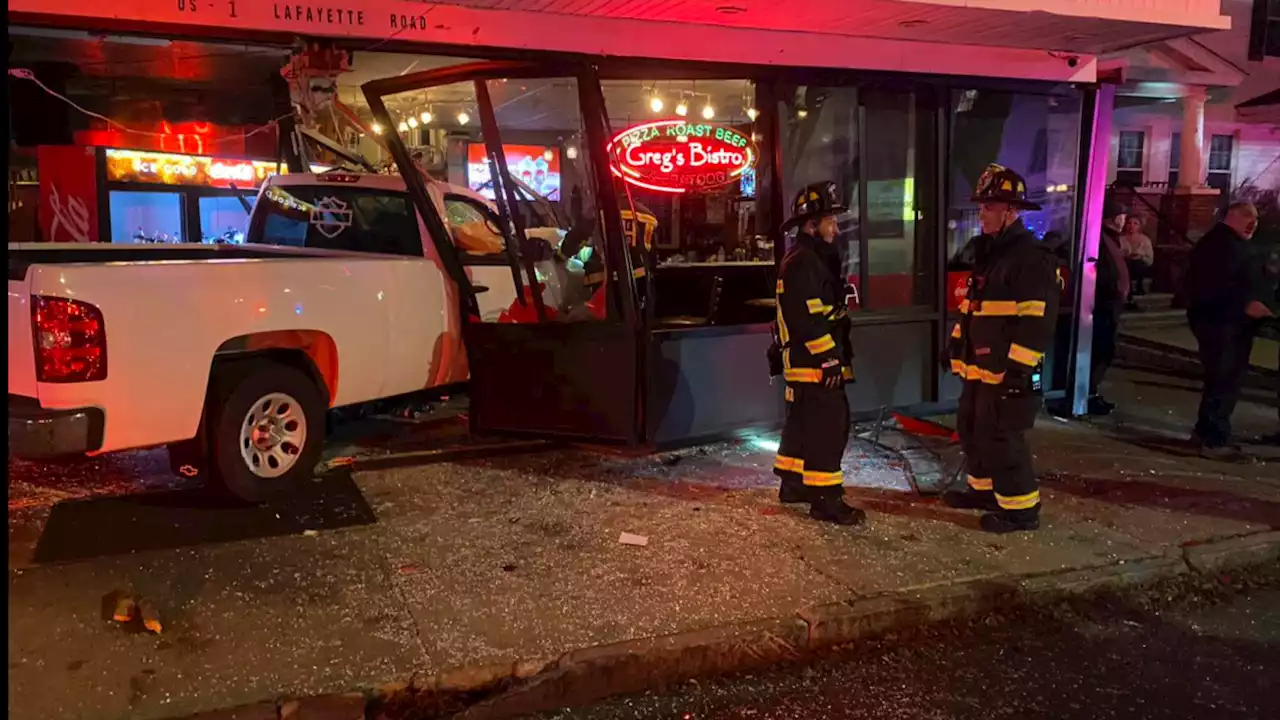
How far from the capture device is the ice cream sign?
768 centimetres

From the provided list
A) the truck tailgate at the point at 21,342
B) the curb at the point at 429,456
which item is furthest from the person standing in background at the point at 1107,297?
the truck tailgate at the point at 21,342

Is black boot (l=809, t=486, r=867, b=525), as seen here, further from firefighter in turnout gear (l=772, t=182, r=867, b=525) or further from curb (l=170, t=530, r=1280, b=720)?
curb (l=170, t=530, r=1280, b=720)

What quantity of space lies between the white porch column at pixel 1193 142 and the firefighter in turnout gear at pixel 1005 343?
12843mm

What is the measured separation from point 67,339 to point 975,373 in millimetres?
4704

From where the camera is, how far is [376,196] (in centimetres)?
784

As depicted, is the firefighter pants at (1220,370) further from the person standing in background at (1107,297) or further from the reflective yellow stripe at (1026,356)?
the reflective yellow stripe at (1026,356)

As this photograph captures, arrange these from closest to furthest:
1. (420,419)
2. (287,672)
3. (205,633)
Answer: (287,672) < (205,633) < (420,419)

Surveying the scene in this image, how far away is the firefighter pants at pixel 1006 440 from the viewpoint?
559 cm

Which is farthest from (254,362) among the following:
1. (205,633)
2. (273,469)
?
(205,633)

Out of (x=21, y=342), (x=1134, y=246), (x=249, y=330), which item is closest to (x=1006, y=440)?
(x=249, y=330)

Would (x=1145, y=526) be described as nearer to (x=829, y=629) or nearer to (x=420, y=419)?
(x=829, y=629)

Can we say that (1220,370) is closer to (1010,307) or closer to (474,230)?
(1010,307)

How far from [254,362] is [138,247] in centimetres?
157

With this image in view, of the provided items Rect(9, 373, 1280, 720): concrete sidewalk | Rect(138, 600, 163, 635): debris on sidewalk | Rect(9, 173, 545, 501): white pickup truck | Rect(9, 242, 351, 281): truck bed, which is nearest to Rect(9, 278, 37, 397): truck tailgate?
Rect(9, 173, 545, 501): white pickup truck
